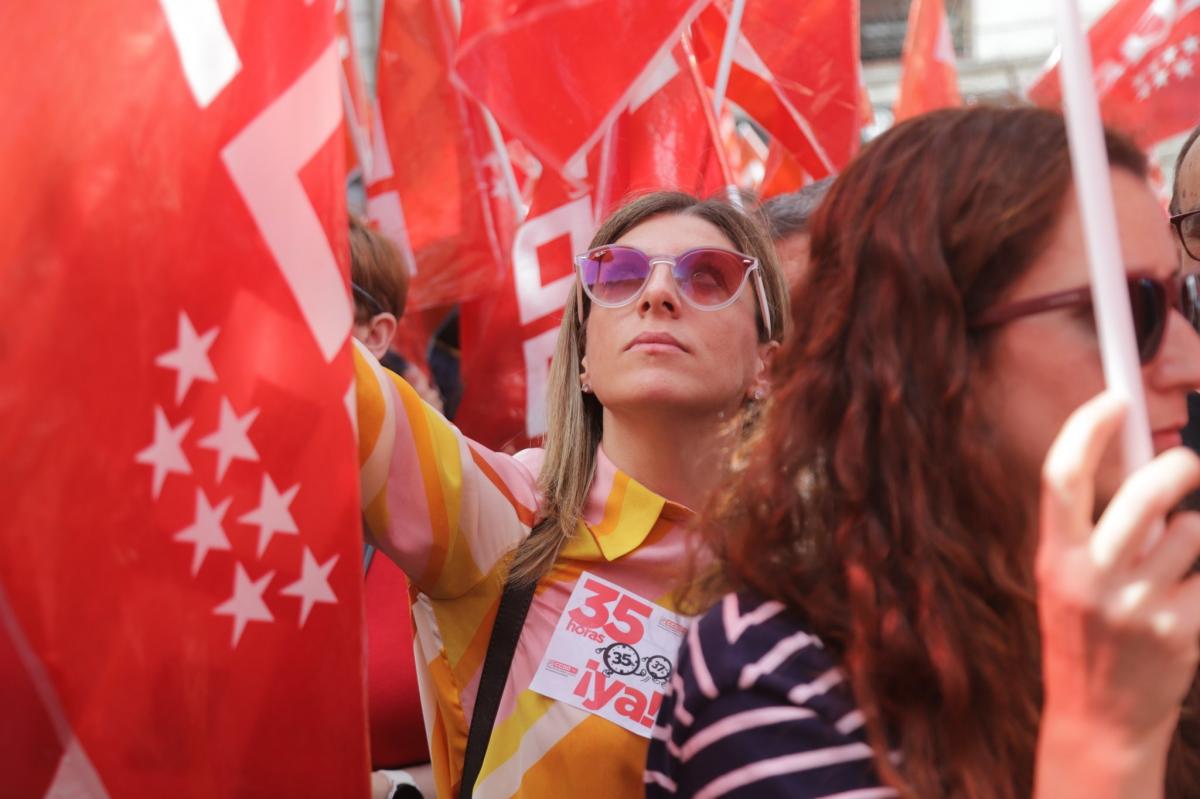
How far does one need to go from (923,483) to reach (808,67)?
3.20 meters

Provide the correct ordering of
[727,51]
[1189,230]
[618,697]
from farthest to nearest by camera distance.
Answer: [727,51] → [1189,230] → [618,697]

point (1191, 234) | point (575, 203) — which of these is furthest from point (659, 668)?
point (575, 203)

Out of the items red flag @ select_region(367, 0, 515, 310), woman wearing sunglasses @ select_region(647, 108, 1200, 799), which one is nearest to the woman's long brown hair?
woman wearing sunglasses @ select_region(647, 108, 1200, 799)

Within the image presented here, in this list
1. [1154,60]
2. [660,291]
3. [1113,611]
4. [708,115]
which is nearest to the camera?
[1113,611]

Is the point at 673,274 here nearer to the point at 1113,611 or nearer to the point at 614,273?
the point at 614,273

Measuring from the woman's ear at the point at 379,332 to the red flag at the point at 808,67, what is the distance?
63.2 inches

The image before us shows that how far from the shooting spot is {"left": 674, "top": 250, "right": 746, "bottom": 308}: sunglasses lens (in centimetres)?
232

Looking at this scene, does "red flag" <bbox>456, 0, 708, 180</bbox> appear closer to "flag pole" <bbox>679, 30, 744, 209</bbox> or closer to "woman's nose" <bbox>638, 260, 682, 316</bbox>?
"flag pole" <bbox>679, 30, 744, 209</bbox>

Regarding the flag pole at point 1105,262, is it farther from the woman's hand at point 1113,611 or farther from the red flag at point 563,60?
the red flag at point 563,60

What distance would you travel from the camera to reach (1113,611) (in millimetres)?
899

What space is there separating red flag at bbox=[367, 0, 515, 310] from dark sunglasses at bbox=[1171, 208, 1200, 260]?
237cm

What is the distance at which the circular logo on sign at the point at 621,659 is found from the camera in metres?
1.91

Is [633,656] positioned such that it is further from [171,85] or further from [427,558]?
[171,85]

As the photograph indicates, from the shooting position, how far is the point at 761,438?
1.35 m
